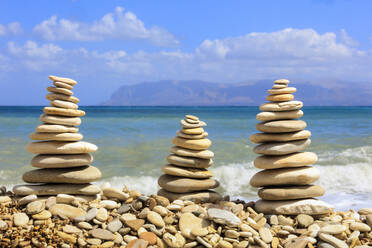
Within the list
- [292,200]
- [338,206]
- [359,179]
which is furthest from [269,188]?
[359,179]

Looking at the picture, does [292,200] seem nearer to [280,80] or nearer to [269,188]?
[269,188]

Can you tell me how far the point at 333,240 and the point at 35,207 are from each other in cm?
375

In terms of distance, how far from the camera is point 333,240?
498 centimetres

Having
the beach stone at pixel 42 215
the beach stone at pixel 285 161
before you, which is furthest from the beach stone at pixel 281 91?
the beach stone at pixel 42 215

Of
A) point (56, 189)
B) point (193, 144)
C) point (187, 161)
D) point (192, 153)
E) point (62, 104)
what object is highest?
point (62, 104)

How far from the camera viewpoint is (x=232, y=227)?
197 inches

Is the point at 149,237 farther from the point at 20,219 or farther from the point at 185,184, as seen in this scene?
the point at 20,219

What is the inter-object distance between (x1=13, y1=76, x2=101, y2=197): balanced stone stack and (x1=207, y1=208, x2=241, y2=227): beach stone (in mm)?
1933

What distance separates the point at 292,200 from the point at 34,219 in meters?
3.48

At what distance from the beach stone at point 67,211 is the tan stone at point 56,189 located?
17.2 inches

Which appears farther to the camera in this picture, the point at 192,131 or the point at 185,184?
the point at 192,131

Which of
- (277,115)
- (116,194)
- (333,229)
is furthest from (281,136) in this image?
(116,194)

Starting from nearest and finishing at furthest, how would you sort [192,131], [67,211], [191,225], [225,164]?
[191,225], [67,211], [192,131], [225,164]

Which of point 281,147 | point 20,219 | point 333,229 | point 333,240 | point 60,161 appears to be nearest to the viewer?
point 333,240
